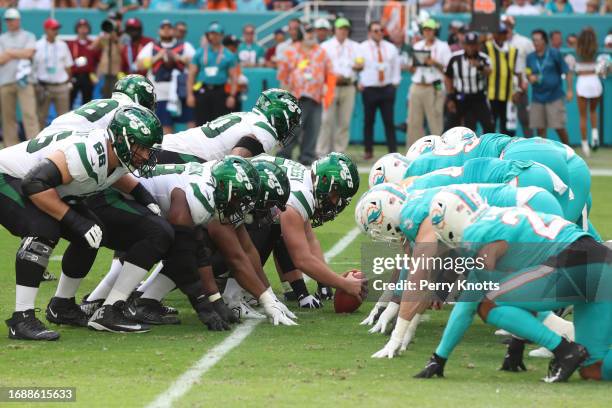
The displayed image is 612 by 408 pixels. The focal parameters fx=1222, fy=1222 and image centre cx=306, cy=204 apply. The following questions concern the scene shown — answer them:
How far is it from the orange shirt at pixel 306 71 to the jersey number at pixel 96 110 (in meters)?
9.28

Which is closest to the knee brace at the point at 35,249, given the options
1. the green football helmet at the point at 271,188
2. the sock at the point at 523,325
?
the green football helmet at the point at 271,188

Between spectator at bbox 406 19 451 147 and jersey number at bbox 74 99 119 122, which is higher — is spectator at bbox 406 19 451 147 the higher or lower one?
the lower one

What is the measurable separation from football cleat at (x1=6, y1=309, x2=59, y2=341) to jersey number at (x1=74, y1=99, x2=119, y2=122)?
164cm

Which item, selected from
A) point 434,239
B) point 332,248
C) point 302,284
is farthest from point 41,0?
point 434,239

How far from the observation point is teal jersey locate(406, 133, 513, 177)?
8266 mm

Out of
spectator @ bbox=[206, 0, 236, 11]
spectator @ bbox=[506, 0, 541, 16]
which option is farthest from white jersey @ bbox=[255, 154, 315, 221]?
spectator @ bbox=[206, 0, 236, 11]

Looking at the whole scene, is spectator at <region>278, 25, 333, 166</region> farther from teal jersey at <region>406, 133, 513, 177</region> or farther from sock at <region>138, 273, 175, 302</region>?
sock at <region>138, 273, 175, 302</region>

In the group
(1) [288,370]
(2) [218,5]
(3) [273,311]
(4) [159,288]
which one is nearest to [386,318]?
(3) [273,311]

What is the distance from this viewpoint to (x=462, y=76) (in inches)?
672

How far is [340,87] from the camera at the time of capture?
1895 cm

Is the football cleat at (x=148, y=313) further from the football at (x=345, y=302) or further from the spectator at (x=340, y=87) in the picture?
the spectator at (x=340, y=87)

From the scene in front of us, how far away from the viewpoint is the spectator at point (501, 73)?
56.7ft

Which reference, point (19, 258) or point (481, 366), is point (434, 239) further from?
point (19, 258)

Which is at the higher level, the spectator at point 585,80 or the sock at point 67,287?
the sock at point 67,287
